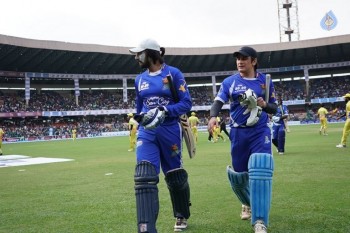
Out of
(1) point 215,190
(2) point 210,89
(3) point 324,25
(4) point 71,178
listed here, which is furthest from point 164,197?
(2) point 210,89

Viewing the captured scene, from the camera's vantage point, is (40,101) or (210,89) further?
(210,89)

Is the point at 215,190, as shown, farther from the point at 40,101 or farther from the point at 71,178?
the point at 40,101

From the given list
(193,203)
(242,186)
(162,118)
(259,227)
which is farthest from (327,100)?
(162,118)

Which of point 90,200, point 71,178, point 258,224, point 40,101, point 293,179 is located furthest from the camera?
point 40,101

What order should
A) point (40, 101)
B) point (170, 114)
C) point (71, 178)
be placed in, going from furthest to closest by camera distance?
1. point (40, 101)
2. point (71, 178)
3. point (170, 114)

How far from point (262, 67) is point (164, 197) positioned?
5826 cm

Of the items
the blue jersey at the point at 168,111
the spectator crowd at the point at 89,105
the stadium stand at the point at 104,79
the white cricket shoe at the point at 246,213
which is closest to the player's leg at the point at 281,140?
the white cricket shoe at the point at 246,213

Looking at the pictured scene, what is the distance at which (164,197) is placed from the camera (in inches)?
237

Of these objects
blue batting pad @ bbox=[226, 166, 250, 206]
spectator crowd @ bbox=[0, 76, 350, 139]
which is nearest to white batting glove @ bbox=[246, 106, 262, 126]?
blue batting pad @ bbox=[226, 166, 250, 206]

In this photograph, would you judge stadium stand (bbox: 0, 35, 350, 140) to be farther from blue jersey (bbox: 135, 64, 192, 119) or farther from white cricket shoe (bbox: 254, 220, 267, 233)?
white cricket shoe (bbox: 254, 220, 267, 233)

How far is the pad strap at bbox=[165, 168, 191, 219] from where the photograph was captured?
4055 millimetres

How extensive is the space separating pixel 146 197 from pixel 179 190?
2.67 ft

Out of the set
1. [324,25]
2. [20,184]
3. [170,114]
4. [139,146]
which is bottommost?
[20,184]

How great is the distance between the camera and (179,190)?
4121 millimetres
